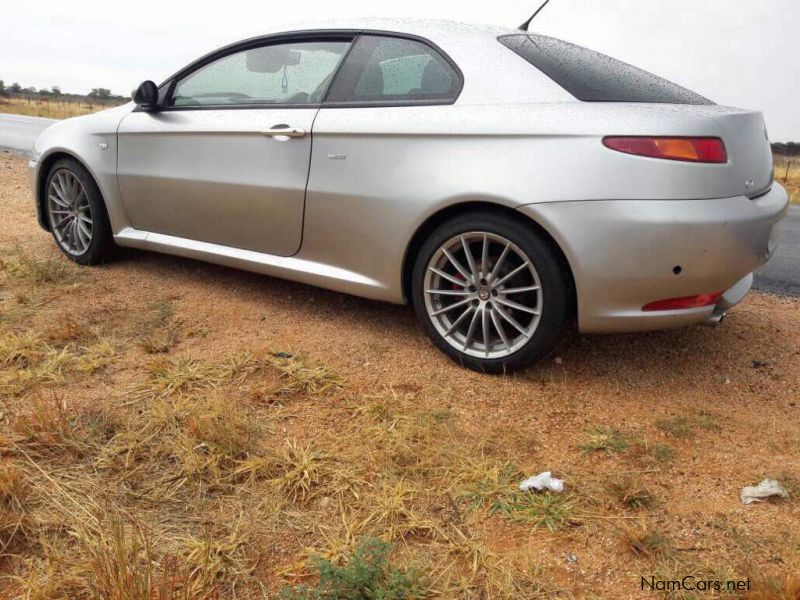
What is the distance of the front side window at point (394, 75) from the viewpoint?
3.61 meters

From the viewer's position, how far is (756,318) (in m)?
4.48

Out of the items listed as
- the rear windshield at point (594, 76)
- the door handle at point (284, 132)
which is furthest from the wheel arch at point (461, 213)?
the door handle at point (284, 132)

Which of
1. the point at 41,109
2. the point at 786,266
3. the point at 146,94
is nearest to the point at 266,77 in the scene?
the point at 146,94

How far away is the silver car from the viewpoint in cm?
307

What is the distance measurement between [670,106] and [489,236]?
0.99 m

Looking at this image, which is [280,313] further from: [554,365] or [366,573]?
[366,573]

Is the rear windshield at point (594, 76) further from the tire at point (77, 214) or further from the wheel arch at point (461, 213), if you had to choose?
the tire at point (77, 214)

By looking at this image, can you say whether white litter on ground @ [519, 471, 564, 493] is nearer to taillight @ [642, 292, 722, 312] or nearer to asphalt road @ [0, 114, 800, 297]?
taillight @ [642, 292, 722, 312]

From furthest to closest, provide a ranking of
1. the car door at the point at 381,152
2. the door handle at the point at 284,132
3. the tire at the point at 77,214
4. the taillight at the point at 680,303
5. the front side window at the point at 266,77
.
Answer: the tire at the point at 77,214, the front side window at the point at 266,77, the door handle at the point at 284,132, the car door at the point at 381,152, the taillight at the point at 680,303

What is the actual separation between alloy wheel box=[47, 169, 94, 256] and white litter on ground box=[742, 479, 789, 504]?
4.32 m

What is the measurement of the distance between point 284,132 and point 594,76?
163cm

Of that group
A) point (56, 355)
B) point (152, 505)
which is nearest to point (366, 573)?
point (152, 505)

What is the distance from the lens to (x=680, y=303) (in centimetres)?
321

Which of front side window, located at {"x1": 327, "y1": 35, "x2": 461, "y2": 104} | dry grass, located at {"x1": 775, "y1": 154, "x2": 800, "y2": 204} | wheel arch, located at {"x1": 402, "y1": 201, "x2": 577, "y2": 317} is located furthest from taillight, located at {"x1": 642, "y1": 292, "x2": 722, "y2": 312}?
dry grass, located at {"x1": 775, "y1": 154, "x2": 800, "y2": 204}
